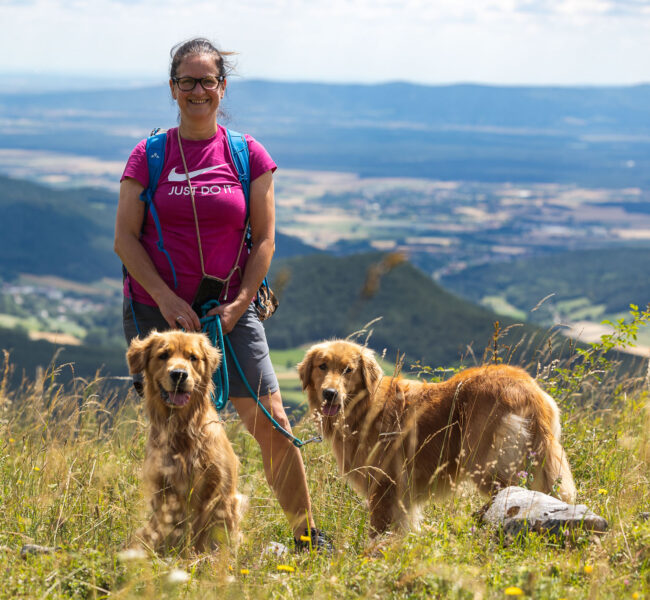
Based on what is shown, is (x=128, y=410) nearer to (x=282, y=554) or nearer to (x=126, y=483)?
(x=126, y=483)

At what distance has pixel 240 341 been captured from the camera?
342cm

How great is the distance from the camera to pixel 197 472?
123 inches

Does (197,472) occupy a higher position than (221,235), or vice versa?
(221,235)

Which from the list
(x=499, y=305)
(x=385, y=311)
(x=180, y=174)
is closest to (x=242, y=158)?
(x=180, y=174)

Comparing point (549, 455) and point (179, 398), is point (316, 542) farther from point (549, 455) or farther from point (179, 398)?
point (549, 455)

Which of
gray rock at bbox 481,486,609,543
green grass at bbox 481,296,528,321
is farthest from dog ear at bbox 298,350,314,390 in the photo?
green grass at bbox 481,296,528,321

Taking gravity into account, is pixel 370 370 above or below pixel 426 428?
above

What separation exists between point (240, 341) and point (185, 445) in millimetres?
563

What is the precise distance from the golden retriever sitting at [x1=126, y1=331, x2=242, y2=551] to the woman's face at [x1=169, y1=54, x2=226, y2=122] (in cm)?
105

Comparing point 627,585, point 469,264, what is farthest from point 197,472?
point 469,264

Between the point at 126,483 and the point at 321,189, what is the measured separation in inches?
6928

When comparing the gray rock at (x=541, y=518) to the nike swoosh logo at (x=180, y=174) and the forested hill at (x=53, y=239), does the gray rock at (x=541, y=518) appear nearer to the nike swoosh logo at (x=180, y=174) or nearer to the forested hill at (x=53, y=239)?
the nike swoosh logo at (x=180, y=174)

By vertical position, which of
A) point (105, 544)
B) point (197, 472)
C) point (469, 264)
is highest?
point (197, 472)

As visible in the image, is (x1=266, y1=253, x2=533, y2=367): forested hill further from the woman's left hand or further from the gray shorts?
the woman's left hand
